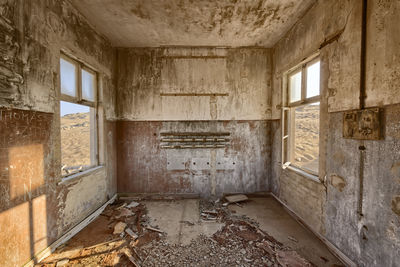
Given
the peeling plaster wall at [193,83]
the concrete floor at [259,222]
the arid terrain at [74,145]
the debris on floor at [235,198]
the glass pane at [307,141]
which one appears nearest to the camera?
the concrete floor at [259,222]

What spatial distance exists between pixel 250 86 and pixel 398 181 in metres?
3.09

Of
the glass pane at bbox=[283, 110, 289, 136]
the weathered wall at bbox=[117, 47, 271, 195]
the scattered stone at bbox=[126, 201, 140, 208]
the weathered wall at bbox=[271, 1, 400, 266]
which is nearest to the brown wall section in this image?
the weathered wall at bbox=[117, 47, 271, 195]

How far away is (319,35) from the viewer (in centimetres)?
249

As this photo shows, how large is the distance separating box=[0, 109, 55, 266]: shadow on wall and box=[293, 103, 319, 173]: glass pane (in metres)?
8.01

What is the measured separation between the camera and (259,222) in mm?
2998

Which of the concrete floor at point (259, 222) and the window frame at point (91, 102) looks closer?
the concrete floor at point (259, 222)

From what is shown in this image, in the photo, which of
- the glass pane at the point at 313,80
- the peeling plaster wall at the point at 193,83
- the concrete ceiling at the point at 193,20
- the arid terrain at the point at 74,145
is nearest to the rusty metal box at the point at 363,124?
the glass pane at the point at 313,80

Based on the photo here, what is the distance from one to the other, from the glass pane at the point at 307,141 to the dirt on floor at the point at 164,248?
5.82 metres

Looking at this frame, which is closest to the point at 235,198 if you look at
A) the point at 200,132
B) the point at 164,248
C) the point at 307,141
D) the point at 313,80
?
the point at 200,132

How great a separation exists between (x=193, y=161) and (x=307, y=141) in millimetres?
10486

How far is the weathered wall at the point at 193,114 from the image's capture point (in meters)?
4.04

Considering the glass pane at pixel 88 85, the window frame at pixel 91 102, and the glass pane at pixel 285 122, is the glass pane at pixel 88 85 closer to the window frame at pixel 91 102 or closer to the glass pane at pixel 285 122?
the window frame at pixel 91 102

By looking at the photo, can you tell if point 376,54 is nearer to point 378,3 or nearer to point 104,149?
point 378,3

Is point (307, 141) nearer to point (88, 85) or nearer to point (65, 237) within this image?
point (88, 85)
